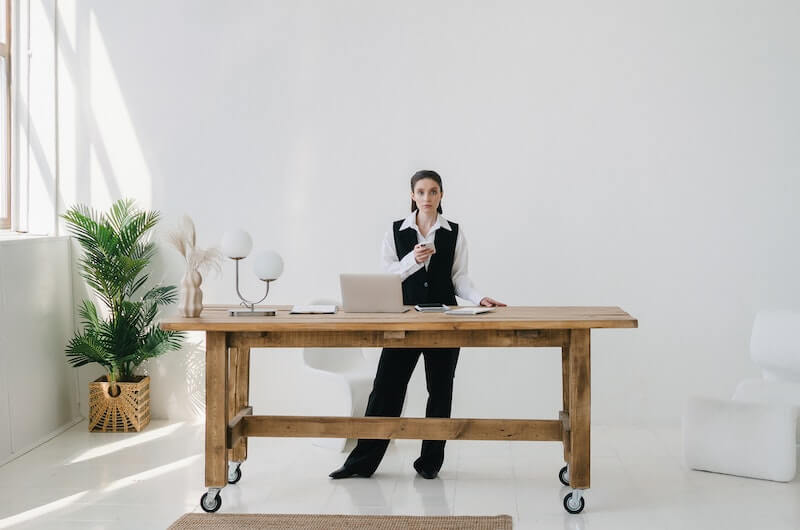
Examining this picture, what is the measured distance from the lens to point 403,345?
3562mm

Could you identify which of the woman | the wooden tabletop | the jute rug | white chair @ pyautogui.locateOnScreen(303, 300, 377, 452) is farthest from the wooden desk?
white chair @ pyautogui.locateOnScreen(303, 300, 377, 452)

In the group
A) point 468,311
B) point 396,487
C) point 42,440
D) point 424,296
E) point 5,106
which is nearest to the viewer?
point 468,311

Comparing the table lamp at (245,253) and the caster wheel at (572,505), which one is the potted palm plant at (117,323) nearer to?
the table lamp at (245,253)

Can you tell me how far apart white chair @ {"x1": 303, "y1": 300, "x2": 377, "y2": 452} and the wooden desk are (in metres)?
0.83

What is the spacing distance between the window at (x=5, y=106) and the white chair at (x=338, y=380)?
6.88 feet

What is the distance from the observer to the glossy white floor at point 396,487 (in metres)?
3.65

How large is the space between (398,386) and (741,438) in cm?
170

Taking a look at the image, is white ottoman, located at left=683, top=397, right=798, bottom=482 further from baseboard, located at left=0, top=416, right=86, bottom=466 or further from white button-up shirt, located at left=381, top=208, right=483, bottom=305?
baseboard, located at left=0, top=416, right=86, bottom=466

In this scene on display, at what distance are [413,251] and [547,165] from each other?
165cm

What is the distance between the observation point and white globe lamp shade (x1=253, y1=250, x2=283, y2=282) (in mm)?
3791

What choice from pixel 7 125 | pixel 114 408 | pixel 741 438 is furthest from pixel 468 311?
pixel 7 125

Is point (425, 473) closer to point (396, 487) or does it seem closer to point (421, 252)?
point (396, 487)

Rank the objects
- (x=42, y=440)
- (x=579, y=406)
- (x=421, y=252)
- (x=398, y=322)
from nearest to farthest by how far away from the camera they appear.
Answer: (x=398, y=322)
(x=579, y=406)
(x=421, y=252)
(x=42, y=440)

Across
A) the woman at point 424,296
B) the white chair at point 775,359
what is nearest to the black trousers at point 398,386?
the woman at point 424,296
